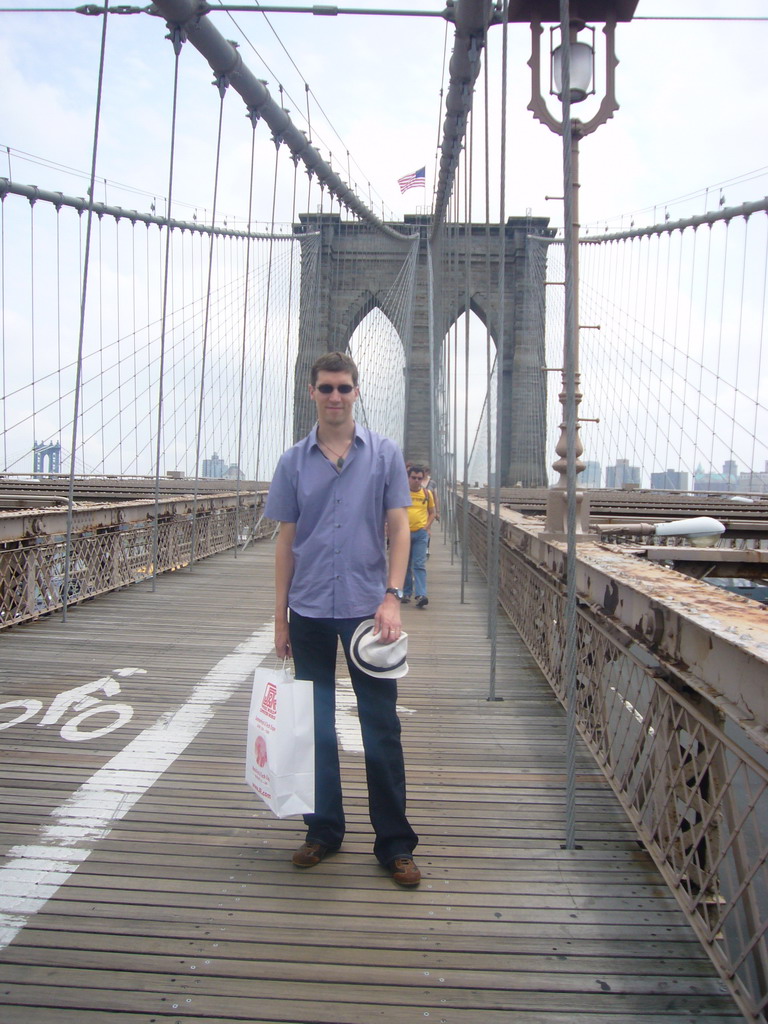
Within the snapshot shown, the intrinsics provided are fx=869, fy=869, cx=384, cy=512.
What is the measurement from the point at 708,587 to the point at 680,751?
462 mm

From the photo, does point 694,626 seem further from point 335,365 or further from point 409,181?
point 409,181

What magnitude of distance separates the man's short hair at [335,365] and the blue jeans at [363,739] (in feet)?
2.04

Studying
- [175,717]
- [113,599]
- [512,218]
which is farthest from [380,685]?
[512,218]

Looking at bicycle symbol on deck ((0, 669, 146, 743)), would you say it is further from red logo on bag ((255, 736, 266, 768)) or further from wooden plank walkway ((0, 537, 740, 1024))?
red logo on bag ((255, 736, 266, 768))

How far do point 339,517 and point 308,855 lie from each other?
2.77 ft

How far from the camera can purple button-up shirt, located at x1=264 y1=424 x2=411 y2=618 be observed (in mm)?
2170

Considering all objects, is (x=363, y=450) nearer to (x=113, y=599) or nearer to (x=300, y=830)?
(x=300, y=830)

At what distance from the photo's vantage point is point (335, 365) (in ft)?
7.18

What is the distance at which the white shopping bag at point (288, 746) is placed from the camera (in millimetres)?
2062

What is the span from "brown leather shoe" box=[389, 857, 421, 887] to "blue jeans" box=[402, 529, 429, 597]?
4529mm

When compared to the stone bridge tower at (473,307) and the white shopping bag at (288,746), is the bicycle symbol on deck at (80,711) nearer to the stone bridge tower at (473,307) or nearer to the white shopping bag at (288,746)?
the white shopping bag at (288,746)

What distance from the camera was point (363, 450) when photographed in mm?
2236

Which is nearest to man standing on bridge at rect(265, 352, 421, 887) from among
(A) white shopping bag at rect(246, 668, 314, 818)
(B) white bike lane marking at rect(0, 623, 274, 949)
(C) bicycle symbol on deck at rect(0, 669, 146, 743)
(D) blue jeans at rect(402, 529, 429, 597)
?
(A) white shopping bag at rect(246, 668, 314, 818)

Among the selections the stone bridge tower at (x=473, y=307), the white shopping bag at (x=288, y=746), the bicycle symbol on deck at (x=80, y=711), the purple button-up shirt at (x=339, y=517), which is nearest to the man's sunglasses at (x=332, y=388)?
the purple button-up shirt at (x=339, y=517)
